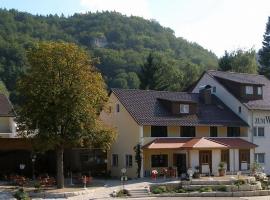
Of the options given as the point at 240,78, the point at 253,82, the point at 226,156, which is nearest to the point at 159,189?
the point at 226,156

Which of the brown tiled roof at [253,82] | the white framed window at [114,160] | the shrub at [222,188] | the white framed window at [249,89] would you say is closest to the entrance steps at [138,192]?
the shrub at [222,188]

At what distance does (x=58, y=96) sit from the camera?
33.4 metres

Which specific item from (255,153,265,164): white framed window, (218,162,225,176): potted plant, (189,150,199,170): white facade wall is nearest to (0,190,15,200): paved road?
(189,150,199,170): white facade wall

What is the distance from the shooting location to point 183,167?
140 feet

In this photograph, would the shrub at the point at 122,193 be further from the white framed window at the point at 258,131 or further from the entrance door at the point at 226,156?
the white framed window at the point at 258,131

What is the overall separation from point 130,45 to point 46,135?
8214 centimetres

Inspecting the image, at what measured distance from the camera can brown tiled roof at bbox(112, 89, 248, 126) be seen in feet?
141

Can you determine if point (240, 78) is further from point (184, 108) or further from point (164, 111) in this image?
point (164, 111)

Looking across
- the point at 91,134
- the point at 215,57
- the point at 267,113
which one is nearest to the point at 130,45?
the point at 215,57

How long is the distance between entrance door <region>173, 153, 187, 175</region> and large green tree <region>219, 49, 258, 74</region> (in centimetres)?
4027

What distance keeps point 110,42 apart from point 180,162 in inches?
2918

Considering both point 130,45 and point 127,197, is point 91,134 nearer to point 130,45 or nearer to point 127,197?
point 127,197

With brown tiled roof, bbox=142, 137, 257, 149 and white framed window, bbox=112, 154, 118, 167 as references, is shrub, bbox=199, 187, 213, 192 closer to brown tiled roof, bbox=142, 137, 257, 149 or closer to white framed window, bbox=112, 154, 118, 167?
brown tiled roof, bbox=142, 137, 257, 149

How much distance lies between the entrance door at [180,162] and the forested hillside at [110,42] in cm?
4128
